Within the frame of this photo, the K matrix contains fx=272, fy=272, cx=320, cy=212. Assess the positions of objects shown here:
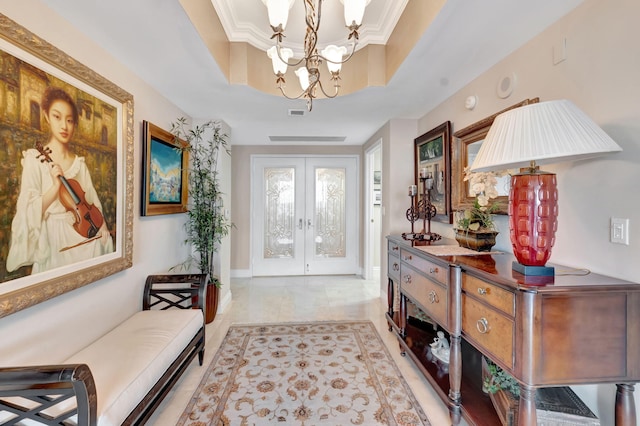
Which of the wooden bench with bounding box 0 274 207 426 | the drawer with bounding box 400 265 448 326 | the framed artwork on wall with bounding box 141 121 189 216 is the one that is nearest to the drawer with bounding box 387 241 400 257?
the drawer with bounding box 400 265 448 326

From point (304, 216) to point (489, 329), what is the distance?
3668 mm

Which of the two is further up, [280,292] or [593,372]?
[593,372]

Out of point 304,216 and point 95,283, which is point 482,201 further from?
point 304,216

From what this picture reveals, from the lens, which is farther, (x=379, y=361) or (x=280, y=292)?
(x=280, y=292)

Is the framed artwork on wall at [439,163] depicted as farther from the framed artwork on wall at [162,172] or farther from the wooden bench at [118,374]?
the framed artwork on wall at [162,172]

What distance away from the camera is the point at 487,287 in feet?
4.09

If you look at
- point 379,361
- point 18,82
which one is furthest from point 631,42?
point 18,82

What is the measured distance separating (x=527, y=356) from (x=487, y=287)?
0.30 m

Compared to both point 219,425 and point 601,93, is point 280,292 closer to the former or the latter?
point 219,425

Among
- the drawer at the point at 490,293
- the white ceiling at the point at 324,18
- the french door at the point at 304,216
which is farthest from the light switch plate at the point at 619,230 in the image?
the french door at the point at 304,216

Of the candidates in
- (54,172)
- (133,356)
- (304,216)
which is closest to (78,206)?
(54,172)

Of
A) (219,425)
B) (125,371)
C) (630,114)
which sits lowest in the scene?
(219,425)

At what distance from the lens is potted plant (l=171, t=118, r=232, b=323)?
114 inches

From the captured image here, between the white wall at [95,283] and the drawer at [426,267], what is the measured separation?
2.15m
